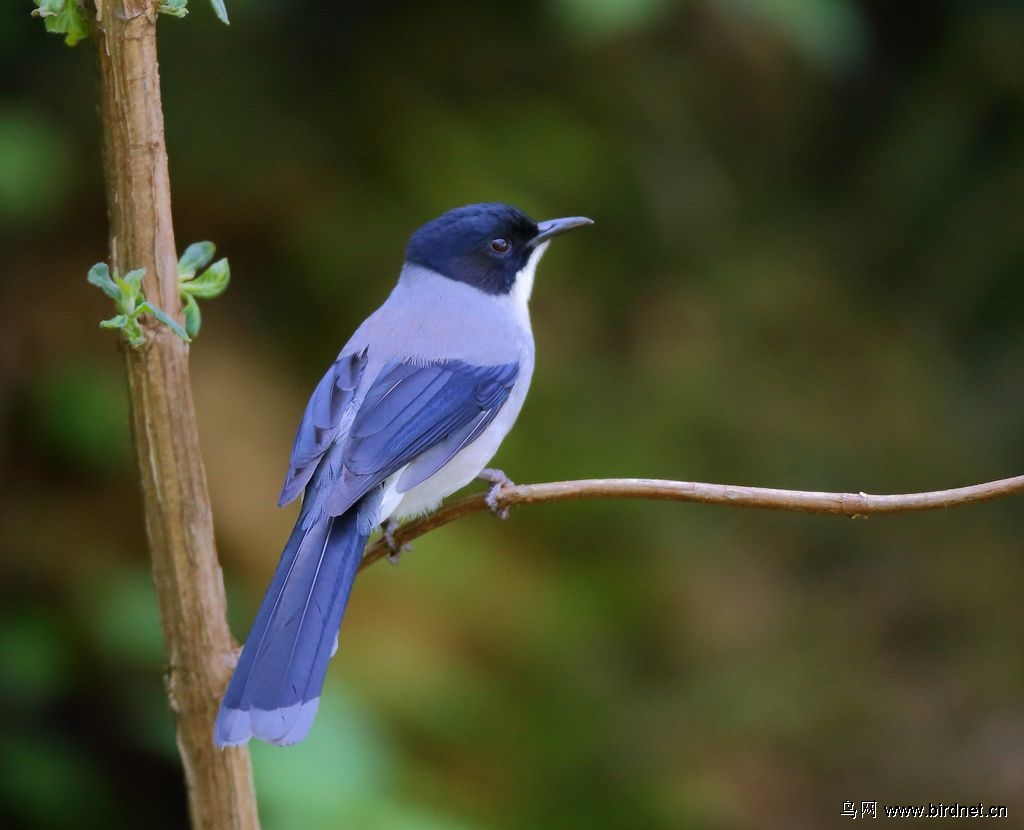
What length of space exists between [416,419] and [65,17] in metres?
1.27

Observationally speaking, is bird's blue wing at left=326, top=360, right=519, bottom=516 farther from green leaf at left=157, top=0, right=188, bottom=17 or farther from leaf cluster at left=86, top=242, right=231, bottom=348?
green leaf at left=157, top=0, right=188, bottom=17

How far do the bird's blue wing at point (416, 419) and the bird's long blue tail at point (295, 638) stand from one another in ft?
0.34

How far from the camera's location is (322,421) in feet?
8.89

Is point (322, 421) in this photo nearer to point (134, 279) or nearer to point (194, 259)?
point (194, 259)

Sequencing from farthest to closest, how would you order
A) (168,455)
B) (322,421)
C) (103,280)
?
1. (322,421)
2. (168,455)
3. (103,280)

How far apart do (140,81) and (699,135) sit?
4.26 m

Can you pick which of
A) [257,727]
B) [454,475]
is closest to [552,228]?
[454,475]

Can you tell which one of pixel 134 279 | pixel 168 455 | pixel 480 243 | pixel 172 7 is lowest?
pixel 168 455

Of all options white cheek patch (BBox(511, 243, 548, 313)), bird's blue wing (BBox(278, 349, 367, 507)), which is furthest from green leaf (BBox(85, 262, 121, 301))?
white cheek patch (BBox(511, 243, 548, 313))

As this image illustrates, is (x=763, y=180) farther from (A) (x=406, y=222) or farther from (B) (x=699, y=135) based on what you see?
(A) (x=406, y=222)

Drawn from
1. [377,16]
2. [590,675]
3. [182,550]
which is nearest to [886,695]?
[590,675]

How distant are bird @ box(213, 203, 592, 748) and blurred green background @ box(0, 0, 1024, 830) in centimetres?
80

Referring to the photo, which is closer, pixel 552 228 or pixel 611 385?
pixel 552 228

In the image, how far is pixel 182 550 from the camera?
6.11 feet
